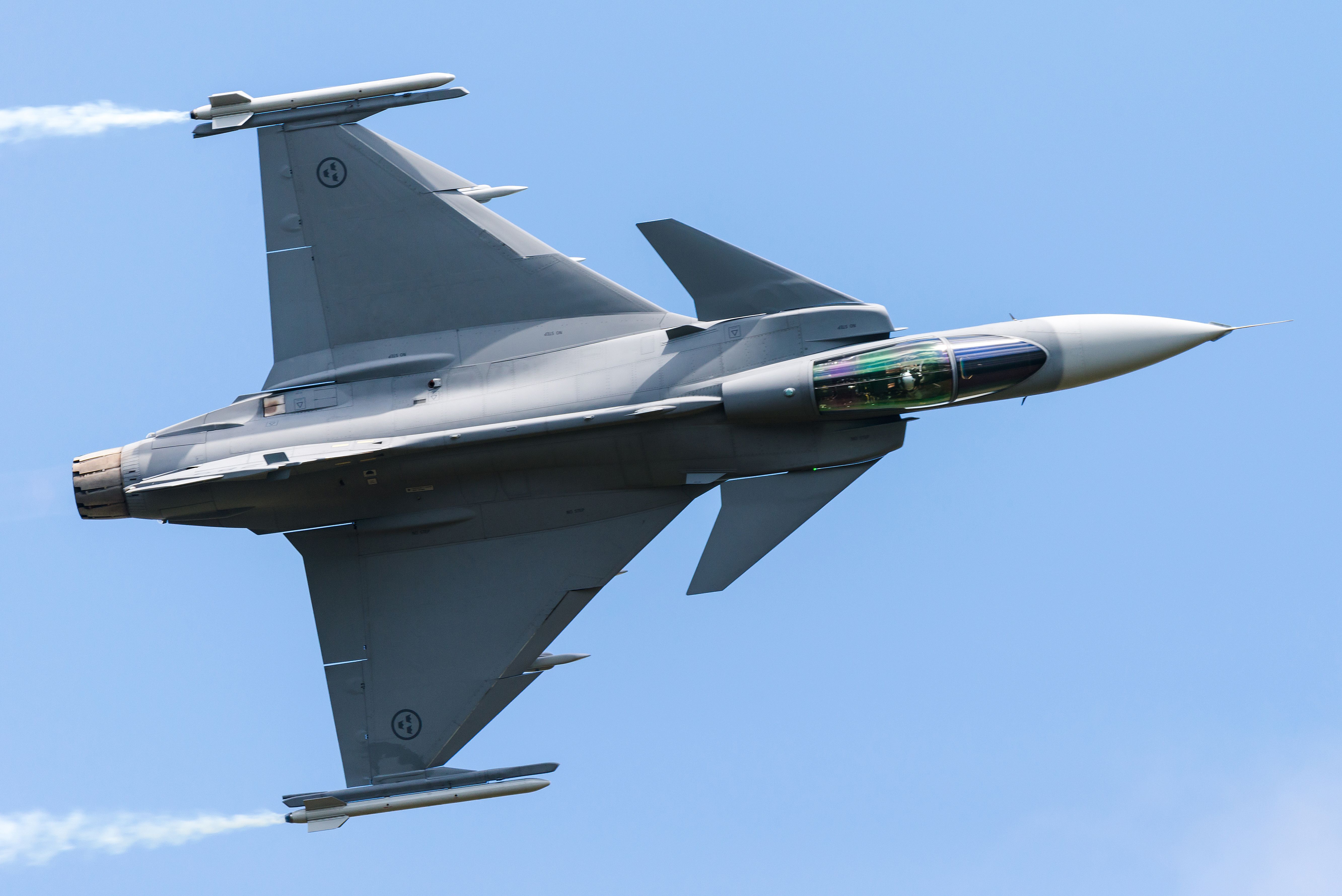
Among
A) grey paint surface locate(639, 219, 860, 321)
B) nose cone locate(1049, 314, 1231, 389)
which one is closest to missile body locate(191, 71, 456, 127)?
grey paint surface locate(639, 219, 860, 321)

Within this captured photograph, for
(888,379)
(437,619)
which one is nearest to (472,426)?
(437,619)

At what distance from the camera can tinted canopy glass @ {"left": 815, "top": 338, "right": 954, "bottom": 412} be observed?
1354cm

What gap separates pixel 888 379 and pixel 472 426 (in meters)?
4.45

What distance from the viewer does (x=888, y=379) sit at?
13.5 meters

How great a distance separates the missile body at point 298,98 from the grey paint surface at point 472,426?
299 millimetres

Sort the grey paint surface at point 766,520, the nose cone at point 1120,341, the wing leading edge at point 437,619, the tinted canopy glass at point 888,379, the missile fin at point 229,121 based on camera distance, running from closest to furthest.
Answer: the tinted canopy glass at point 888,379 → the nose cone at point 1120,341 → the grey paint surface at point 766,520 → the wing leading edge at point 437,619 → the missile fin at point 229,121

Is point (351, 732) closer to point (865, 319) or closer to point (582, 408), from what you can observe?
point (582, 408)

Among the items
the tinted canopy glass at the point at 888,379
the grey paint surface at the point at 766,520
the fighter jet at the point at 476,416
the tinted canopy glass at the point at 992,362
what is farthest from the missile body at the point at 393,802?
the tinted canopy glass at the point at 992,362

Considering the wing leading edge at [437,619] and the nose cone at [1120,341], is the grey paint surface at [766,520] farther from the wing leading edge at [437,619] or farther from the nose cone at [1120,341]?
the nose cone at [1120,341]

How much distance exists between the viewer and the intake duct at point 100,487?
561 inches

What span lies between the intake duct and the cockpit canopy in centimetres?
763

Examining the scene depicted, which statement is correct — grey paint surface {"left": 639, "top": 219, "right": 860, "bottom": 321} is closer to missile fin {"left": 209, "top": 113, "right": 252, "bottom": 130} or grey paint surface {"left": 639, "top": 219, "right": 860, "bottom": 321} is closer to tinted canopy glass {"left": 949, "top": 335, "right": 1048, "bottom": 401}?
tinted canopy glass {"left": 949, "top": 335, "right": 1048, "bottom": 401}

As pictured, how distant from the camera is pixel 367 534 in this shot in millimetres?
14859

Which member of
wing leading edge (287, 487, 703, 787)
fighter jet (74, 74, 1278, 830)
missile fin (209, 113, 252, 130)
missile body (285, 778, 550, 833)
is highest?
missile fin (209, 113, 252, 130)
